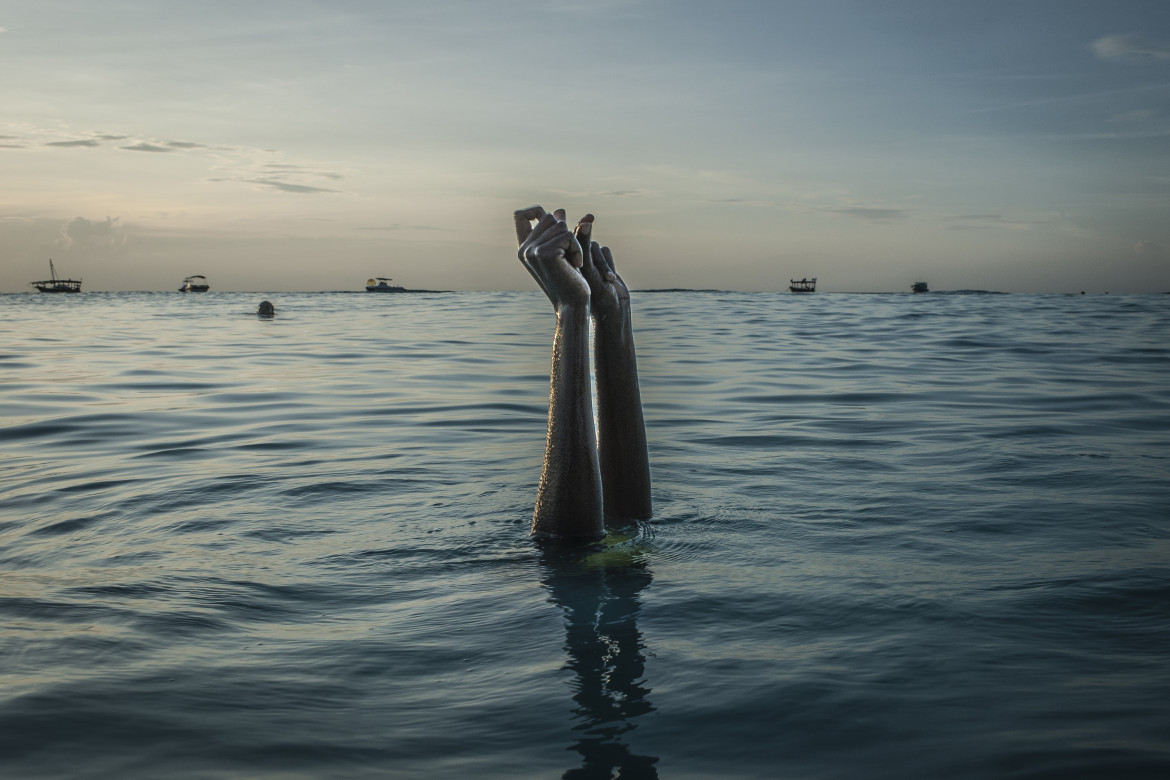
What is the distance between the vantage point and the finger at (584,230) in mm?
4281

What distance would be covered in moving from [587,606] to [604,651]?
46 centimetres

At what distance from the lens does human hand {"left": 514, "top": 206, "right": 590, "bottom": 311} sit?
13.0 feet

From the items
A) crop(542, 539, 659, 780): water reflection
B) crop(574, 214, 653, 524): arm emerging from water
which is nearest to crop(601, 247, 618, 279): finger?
crop(574, 214, 653, 524): arm emerging from water

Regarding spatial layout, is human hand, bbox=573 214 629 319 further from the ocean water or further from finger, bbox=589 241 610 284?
the ocean water

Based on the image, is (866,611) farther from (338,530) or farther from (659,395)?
(659,395)

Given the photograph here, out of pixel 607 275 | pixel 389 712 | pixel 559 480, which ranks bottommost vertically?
pixel 389 712

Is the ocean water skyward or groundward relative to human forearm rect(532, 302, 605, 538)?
groundward

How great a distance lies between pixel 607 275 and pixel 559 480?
1092 mm

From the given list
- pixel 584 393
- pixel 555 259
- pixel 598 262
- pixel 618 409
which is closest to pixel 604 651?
pixel 584 393

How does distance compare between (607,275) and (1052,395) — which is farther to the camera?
(1052,395)

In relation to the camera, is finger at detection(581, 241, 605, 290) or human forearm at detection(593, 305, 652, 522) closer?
finger at detection(581, 241, 605, 290)

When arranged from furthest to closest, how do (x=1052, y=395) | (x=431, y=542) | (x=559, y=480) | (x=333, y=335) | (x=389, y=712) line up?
1. (x=333, y=335)
2. (x=1052, y=395)
3. (x=431, y=542)
4. (x=559, y=480)
5. (x=389, y=712)

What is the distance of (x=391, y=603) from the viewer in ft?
13.4

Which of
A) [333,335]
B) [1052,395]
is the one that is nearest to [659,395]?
[1052,395]
